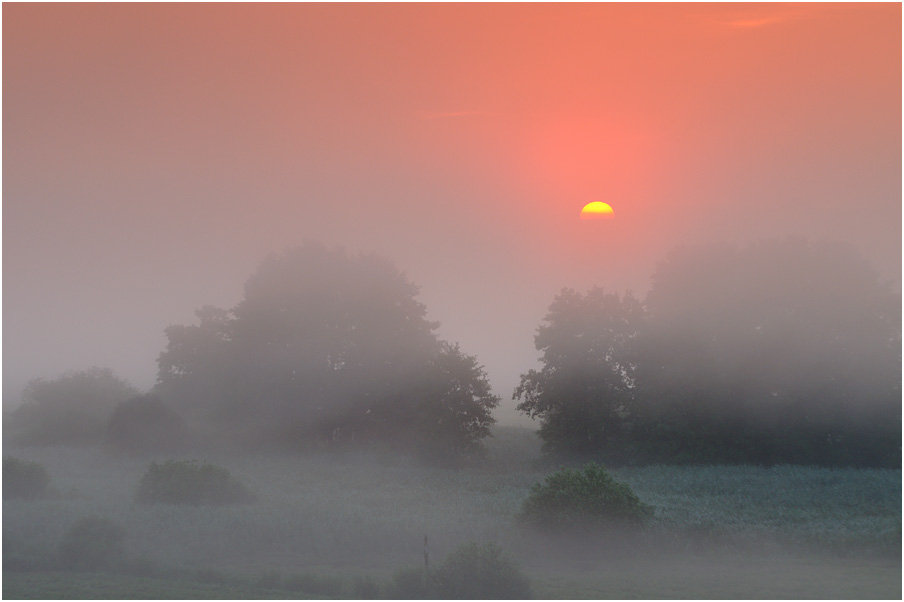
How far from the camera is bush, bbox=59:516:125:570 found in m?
18.9

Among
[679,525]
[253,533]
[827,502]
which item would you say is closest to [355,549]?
[253,533]

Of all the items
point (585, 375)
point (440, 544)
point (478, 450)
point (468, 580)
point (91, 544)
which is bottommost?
point (468, 580)

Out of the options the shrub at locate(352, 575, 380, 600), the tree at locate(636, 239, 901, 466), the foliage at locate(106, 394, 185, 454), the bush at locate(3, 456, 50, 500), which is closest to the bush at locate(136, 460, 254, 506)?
the bush at locate(3, 456, 50, 500)

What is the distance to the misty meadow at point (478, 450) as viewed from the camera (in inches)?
741

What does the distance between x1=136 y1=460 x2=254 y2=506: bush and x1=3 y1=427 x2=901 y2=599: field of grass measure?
0.77m

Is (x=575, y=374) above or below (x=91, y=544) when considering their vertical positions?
above

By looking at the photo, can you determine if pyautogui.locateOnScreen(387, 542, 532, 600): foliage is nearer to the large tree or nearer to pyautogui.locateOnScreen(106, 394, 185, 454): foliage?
the large tree

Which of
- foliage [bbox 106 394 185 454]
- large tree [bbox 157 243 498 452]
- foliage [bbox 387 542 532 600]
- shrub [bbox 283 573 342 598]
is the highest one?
large tree [bbox 157 243 498 452]

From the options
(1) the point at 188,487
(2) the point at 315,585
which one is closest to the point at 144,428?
(1) the point at 188,487

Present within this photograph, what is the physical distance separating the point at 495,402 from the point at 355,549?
26.1 meters

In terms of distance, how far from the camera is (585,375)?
4600 centimetres

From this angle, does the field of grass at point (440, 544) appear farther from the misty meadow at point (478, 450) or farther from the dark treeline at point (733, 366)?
the dark treeline at point (733, 366)

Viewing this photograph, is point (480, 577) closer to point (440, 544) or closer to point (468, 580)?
point (468, 580)

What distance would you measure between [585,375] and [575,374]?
625 millimetres
